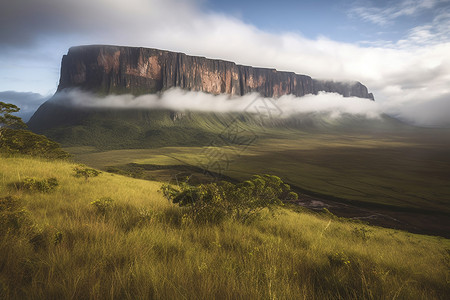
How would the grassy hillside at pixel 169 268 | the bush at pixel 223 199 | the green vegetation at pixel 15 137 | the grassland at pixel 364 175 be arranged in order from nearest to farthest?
the grassy hillside at pixel 169 268, the bush at pixel 223 199, the green vegetation at pixel 15 137, the grassland at pixel 364 175

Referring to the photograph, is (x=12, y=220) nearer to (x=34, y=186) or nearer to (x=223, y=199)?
(x=34, y=186)

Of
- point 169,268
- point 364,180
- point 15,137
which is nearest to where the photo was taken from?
point 169,268

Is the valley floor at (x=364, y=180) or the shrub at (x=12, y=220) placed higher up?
the shrub at (x=12, y=220)

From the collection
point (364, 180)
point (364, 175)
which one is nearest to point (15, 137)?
point (364, 180)

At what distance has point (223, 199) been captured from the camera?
5602 mm

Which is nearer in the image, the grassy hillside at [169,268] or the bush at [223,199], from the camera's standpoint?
the grassy hillside at [169,268]

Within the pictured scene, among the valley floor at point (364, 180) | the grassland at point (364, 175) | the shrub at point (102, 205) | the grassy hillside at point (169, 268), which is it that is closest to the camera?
the grassy hillside at point (169, 268)

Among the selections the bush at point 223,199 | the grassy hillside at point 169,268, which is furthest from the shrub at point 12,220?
the bush at point 223,199

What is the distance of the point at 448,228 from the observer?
37438 mm

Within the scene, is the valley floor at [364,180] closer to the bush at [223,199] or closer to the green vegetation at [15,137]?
the bush at [223,199]

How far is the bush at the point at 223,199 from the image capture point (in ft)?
15.7

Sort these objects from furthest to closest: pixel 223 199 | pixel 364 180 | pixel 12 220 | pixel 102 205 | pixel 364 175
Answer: pixel 364 175 → pixel 364 180 → pixel 223 199 → pixel 102 205 → pixel 12 220

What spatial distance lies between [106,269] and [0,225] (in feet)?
5.75

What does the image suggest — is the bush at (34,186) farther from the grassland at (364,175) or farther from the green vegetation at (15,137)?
the grassland at (364,175)
